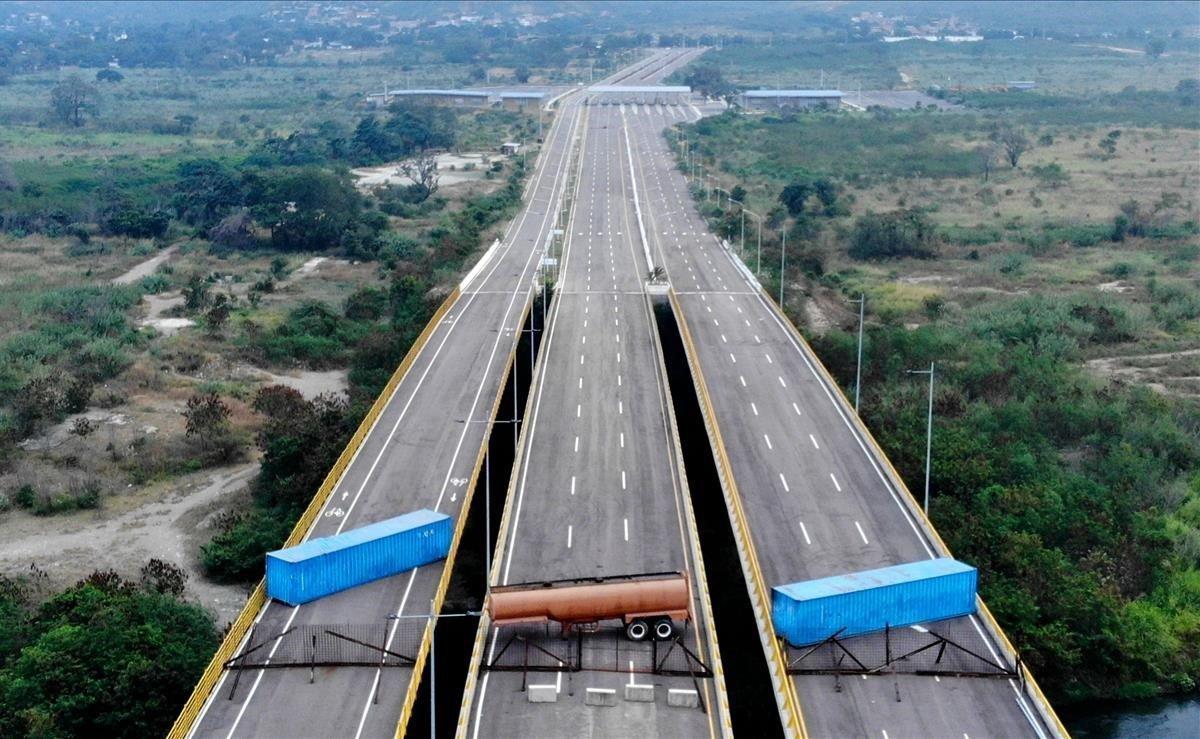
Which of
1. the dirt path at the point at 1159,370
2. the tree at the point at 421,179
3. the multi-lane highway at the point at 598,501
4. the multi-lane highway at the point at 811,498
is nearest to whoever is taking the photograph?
the multi-lane highway at the point at 598,501

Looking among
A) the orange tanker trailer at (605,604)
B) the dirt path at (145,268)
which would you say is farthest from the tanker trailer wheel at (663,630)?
the dirt path at (145,268)

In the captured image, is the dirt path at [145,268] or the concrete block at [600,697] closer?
the concrete block at [600,697]

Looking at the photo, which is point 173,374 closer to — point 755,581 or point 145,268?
point 145,268

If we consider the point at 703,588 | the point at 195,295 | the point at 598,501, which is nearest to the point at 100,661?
the point at 703,588

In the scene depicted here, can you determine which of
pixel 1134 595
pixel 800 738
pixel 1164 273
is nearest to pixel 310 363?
pixel 1134 595

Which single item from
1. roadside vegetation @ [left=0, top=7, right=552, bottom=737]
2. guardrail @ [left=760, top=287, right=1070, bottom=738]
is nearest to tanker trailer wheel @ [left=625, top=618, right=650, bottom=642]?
guardrail @ [left=760, top=287, right=1070, bottom=738]

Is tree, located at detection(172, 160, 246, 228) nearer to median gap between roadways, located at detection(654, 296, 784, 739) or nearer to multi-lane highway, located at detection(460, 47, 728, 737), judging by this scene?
multi-lane highway, located at detection(460, 47, 728, 737)

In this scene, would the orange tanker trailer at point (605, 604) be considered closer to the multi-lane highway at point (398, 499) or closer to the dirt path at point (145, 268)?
the multi-lane highway at point (398, 499)
